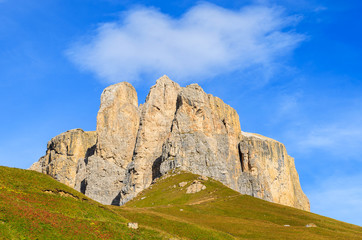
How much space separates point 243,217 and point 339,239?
26.1 meters

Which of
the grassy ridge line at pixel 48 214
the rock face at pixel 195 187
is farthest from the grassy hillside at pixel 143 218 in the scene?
the rock face at pixel 195 187

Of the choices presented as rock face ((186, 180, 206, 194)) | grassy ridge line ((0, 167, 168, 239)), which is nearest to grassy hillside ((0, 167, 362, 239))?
grassy ridge line ((0, 167, 168, 239))

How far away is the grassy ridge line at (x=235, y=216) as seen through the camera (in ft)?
267

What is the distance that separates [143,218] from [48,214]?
92.6 ft

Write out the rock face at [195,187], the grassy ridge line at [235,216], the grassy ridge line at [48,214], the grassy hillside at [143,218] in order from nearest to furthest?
→ the grassy ridge line at [48,214] < the grassy hillside at [143,218] < the grassy ridge line at [235,216] < the rock face at [195,187]

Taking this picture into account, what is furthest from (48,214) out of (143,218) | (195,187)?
(195,187)

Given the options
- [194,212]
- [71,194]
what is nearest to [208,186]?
[194,212]

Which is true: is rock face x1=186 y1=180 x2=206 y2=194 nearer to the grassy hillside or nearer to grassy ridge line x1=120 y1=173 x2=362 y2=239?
grassy ridge line x1=120 y1=173 x2=362 y2=239

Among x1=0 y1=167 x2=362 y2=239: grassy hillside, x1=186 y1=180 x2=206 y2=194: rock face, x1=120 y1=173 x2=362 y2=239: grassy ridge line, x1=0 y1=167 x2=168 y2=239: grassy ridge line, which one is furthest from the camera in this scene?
x1=186 y1=180 x2=206 y2=194: rock face

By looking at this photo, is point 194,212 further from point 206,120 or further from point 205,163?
point 206,120

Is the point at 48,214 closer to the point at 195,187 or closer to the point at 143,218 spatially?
the point at 143,218

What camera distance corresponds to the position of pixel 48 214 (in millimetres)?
54438

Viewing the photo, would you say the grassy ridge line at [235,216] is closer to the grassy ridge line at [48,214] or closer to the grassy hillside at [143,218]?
the grassy hillside at [143,218]

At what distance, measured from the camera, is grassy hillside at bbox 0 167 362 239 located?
5150 centimetres
